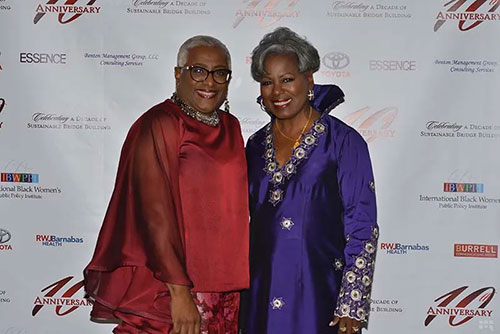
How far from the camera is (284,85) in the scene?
2377 mm

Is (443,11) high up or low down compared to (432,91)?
up

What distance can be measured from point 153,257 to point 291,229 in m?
0.51

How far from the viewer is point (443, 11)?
9.75ft

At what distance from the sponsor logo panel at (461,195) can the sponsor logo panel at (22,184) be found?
1.76 meters

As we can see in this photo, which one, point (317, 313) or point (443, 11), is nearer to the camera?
point (317, 313)

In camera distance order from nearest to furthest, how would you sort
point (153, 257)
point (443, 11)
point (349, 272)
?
point (153, 257)
point (349, 272)
point (443, 11)

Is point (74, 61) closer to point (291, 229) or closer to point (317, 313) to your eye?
point (291, 229)

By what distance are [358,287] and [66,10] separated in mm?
1853

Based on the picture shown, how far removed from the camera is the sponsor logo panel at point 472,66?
9.73 ft

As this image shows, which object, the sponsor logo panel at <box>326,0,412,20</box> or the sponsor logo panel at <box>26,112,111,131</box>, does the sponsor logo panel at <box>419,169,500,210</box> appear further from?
the sponsor logo panel at <box>26,112,111,131</box>

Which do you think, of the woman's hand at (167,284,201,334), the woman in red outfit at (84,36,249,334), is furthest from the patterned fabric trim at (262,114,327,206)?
the woman's hand at (167,284,201,334)

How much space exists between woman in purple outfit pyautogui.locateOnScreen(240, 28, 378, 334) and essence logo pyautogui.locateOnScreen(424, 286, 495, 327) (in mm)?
872

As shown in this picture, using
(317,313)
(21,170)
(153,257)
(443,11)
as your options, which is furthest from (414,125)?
(21,170)

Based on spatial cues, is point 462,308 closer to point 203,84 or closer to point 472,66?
point 472,66
